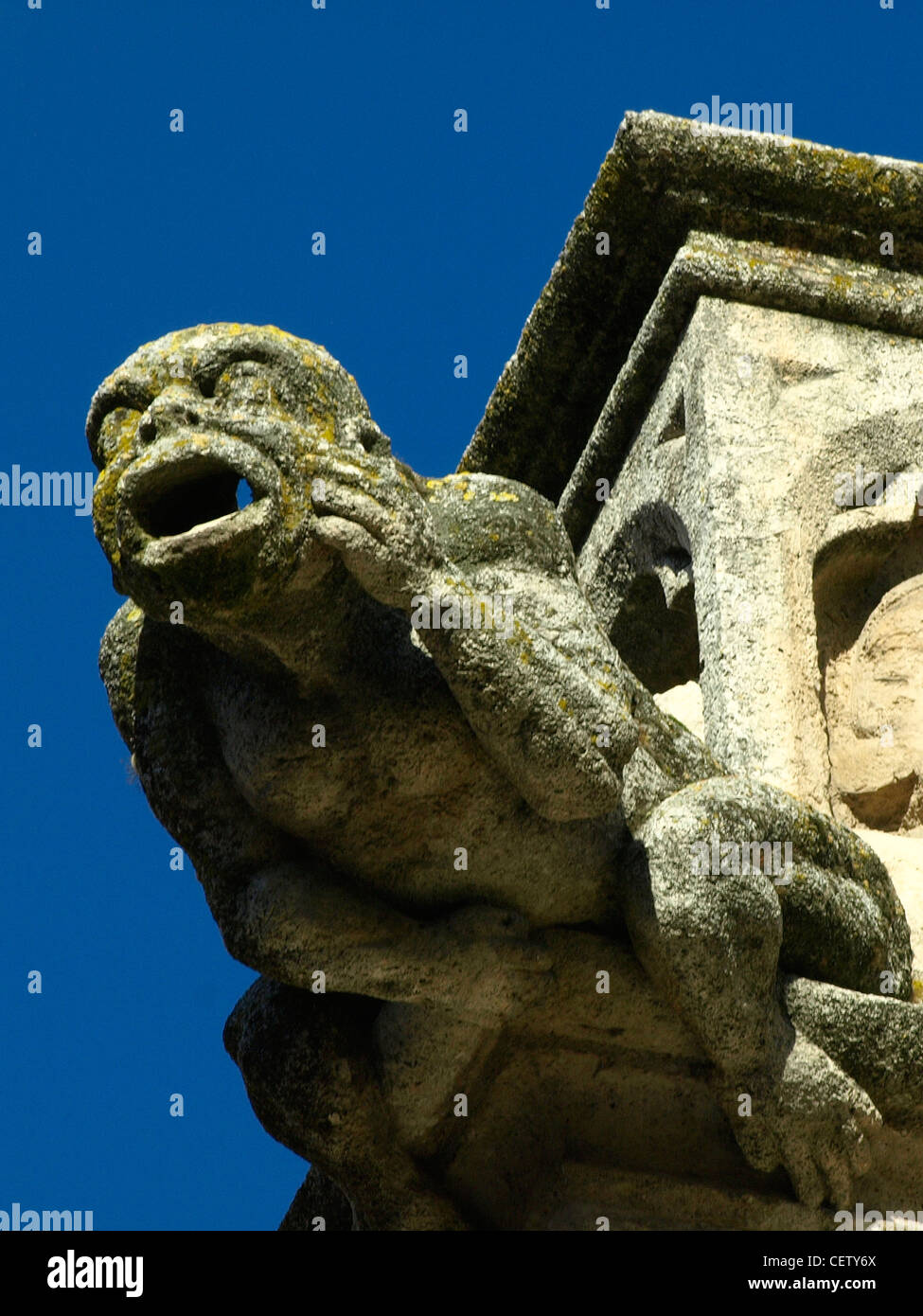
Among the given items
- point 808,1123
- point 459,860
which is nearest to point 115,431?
point 459,860

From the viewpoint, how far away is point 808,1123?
16.6ft

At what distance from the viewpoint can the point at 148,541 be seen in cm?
469

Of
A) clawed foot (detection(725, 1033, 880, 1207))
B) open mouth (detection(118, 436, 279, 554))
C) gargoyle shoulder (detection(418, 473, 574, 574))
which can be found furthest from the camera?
gargoyle shoulder (detection(418, 473, 574, 574))

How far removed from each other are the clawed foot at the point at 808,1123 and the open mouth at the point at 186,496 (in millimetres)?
1615

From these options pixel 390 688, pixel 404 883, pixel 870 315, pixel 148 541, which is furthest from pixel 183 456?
pixel 870 315

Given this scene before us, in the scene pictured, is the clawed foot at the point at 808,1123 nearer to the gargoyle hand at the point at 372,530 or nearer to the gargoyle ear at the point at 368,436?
the gargoyle hand at the point at 372,530

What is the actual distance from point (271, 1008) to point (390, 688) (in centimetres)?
78

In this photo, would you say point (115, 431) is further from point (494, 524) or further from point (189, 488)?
point (494, 524)

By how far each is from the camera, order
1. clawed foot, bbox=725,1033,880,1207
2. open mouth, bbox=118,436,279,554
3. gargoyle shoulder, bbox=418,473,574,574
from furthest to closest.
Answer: gargoyle shoulder, bbox=418,473,574,574, clawed foot, bbox=725,1033,880,1207, open mouth, bbox=118,436,279,554

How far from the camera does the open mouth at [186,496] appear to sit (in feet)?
15.5

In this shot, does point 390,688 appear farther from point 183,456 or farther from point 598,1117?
point 598,1117

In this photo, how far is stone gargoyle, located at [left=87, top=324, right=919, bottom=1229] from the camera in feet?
15.6

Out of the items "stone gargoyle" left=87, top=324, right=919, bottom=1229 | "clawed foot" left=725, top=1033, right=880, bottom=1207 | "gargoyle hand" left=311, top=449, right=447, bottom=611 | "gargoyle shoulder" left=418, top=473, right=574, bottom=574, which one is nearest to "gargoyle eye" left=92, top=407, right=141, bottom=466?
"stone gargoyle" left=87, top=324, right=919, bottom=1229

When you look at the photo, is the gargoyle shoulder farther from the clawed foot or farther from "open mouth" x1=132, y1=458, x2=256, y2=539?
the clawed foot
